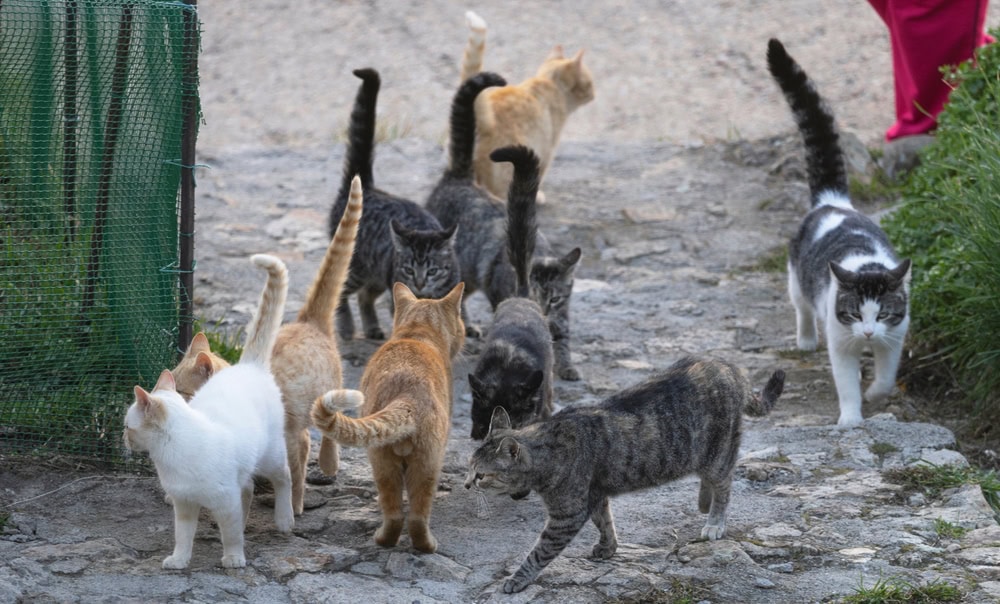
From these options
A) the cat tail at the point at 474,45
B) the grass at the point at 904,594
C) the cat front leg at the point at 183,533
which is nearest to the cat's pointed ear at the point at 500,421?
the cat front leg at the point at 183,533

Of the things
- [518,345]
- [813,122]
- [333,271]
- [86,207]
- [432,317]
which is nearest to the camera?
[86,207]

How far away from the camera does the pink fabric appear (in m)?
9.50

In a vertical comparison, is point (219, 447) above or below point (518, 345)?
Result: below

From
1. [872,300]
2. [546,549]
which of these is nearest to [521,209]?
[872,300]

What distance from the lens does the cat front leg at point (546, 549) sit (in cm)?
449

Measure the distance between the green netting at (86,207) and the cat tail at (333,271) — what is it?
654mm

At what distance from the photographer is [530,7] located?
14.9m

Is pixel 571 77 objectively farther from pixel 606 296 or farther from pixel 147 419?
pixel 147 419

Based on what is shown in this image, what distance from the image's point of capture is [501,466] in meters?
4.52

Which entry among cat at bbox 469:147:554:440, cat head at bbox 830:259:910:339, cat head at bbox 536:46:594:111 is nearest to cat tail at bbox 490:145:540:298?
cat at bbox 469:147:554:440

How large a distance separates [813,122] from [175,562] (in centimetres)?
491

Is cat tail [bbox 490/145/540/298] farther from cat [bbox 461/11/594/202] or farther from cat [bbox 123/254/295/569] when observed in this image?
cat [bbox 123/254/295/569]

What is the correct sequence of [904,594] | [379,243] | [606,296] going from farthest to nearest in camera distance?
[606,296] < [379,243] < [904,594]

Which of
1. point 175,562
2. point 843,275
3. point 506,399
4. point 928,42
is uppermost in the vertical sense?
point 928,42
